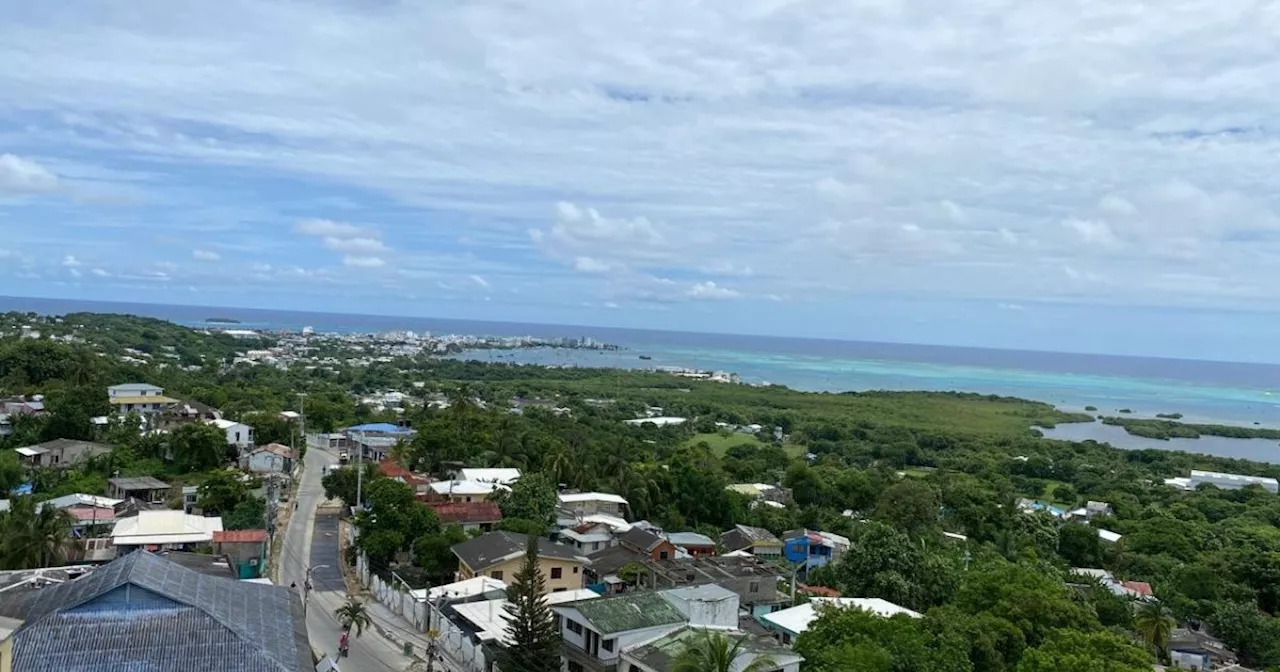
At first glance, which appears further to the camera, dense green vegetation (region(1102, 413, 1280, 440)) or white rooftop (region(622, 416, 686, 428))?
dense green vegetation (region(1102, 413, 1280, 440))

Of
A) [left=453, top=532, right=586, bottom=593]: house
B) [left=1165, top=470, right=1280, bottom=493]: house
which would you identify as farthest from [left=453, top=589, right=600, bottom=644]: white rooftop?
[left=1165, top=470, right=1280, bottom=493]: house

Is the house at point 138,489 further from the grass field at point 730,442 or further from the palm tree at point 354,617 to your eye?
the grass field at point 730,442

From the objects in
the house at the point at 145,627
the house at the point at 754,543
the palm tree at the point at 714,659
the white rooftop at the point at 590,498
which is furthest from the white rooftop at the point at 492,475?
the palm tree at the point at 714,659

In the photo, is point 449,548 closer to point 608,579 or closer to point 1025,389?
point 608,579

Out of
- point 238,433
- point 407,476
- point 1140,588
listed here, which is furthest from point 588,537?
point 238,433

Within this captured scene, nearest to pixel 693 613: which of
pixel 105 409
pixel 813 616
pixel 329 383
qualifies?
pixel 813 616

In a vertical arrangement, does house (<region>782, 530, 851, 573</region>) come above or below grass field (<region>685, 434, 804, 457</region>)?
above

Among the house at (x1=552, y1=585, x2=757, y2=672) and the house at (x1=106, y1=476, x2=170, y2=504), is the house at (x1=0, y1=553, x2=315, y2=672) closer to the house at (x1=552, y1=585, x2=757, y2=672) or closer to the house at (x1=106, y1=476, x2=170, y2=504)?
the house at (x1=552, y1=585, x2=757, y2=672)

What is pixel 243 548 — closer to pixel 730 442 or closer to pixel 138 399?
pixel 138 399

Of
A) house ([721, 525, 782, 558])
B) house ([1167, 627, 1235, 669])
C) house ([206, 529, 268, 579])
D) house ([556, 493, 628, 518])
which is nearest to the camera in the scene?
house ([1167, 627, 1235, 669])
